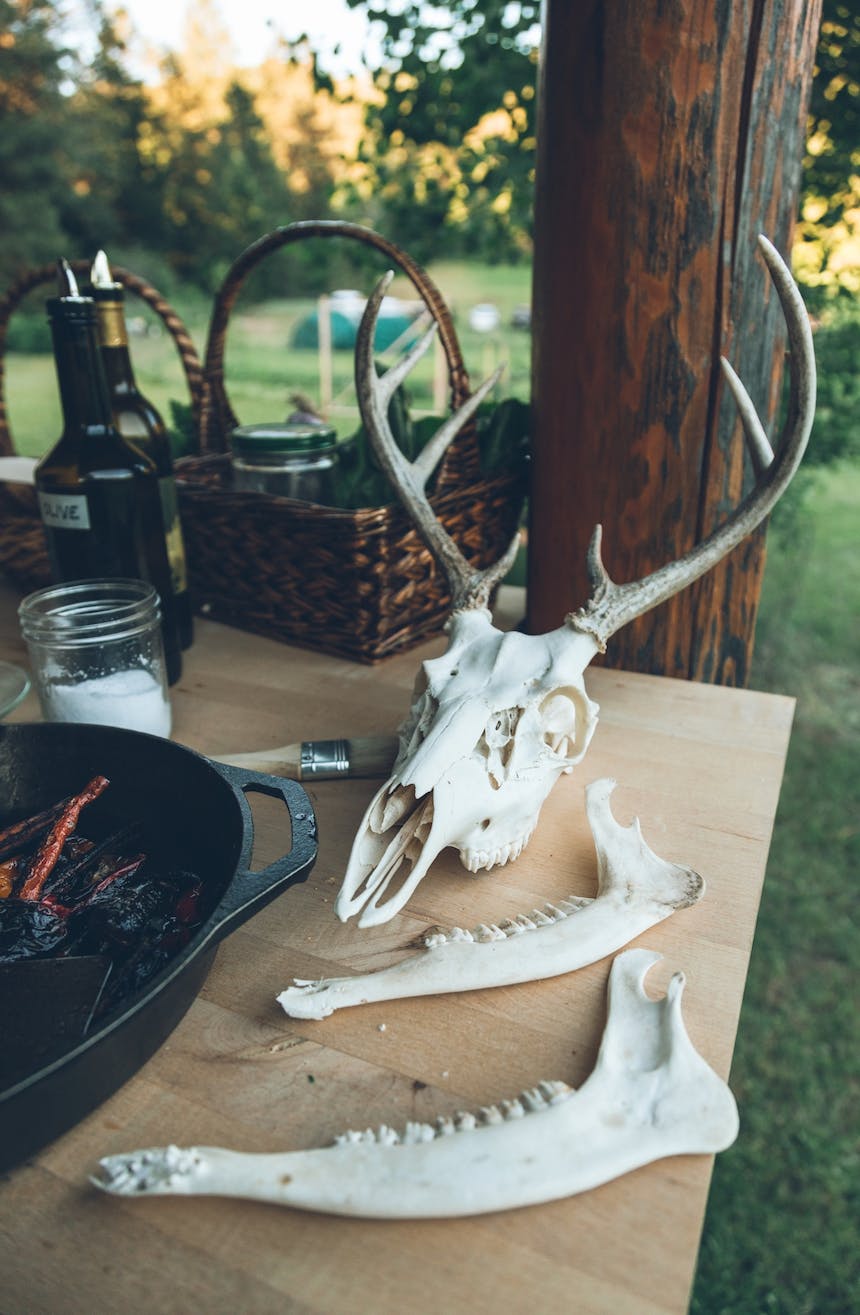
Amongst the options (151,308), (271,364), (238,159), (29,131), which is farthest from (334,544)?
(238,159)

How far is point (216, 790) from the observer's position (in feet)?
2.59

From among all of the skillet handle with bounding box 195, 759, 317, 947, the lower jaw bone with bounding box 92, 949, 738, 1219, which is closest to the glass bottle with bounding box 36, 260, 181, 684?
the skillet handle with bounding box 195, 759, 317, 947

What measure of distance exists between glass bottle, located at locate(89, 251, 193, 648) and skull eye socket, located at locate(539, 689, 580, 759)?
69cm

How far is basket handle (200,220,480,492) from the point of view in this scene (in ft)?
4.69

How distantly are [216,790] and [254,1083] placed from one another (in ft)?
0.80

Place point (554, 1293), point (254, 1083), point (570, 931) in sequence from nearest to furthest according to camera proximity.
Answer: point (554, 1293) < point (254, 1083) < point (570, 931)

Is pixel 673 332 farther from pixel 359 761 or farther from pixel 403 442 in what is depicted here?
pixel 359 761

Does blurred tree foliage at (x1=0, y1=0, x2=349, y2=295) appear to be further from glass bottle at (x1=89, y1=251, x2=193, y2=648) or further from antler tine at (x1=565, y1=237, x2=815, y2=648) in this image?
antler tine at (x1=565, y1=237, x2=815, y2=648)

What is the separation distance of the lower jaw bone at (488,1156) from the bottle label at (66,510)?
87 centimetres

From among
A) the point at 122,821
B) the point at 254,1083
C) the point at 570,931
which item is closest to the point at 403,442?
the point at 122,821

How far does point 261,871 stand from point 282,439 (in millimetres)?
908

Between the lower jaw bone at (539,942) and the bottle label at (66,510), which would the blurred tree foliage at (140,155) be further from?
the lower jaw bone at (539,942)

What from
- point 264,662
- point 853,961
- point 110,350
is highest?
point 110,350

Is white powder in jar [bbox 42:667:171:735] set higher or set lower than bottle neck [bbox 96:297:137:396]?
lower
